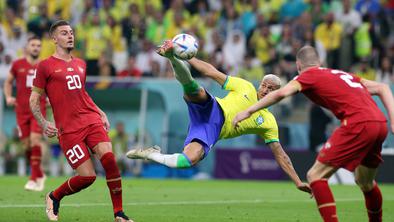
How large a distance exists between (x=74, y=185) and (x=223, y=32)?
16.3 meters

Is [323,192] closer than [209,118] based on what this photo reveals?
Yes

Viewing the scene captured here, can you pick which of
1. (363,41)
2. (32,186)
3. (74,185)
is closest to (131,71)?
(363,41)

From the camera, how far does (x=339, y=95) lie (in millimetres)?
10305

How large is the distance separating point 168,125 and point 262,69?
316cm

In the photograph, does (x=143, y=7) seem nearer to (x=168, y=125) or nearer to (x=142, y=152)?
(x=168, y=125)

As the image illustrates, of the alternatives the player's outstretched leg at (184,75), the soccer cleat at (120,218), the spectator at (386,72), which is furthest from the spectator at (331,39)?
the soccer cleat at (120,218)

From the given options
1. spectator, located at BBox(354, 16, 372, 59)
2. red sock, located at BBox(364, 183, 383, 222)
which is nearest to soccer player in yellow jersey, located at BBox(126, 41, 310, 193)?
red sock, located at BBox(364, 183, 383, 222)

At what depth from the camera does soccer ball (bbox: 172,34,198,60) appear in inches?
456

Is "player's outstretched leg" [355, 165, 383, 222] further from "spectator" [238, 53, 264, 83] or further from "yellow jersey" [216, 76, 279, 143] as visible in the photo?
"spectator" [238, 53, 264, 83]

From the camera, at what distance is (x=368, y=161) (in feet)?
34.7

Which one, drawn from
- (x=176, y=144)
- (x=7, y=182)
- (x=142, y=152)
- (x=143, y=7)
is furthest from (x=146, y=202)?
(x=143, y=7)

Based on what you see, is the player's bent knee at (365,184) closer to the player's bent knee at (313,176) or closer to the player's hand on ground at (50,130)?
the player's bent knee at (313,176)

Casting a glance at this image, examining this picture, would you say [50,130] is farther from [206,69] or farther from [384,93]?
[384,93]

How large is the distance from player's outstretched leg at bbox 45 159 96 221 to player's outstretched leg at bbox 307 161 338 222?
10.5ft
